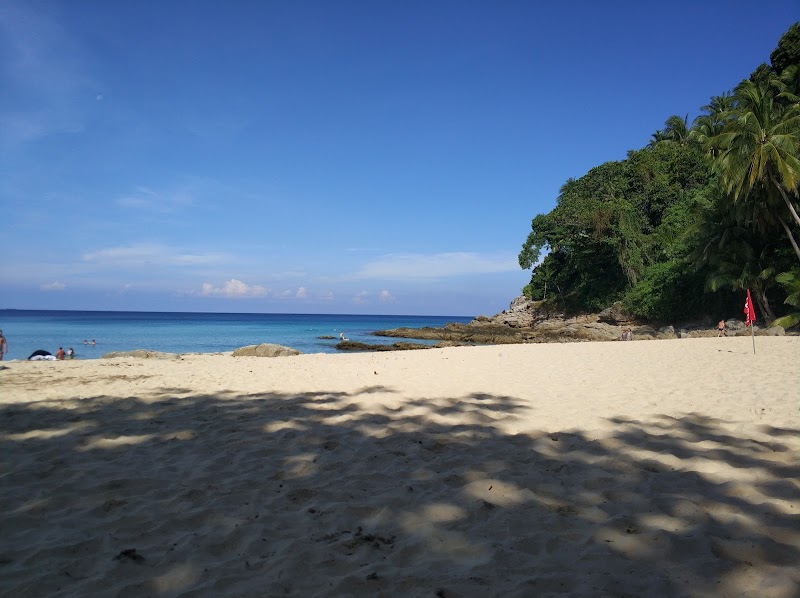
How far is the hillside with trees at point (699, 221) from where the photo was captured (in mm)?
19188

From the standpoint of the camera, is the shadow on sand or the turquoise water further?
the turquoise water

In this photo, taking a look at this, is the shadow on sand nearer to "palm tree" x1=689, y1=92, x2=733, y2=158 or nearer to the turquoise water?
the turquoise water

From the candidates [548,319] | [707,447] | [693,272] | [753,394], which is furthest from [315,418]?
[548,319]

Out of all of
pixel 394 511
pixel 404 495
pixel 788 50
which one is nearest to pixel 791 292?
pixel 788 50

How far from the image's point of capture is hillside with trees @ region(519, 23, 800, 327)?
1919 centimetres

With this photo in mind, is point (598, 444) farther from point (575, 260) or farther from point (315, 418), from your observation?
point (575, 260)

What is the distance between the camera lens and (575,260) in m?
42.9

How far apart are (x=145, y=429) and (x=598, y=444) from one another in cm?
462

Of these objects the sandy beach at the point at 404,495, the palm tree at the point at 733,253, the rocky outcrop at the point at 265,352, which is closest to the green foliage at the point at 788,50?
the palm tree at the point at 733,253

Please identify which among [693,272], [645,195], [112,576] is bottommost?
[112,576]

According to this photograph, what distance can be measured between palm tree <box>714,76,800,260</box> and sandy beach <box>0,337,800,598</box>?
1536 centimetres

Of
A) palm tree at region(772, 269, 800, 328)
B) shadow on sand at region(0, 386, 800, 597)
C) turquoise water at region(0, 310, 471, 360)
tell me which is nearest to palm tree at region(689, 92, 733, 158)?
palm tree at region(772, 269, 800, 328)

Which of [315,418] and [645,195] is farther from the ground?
[645,195]

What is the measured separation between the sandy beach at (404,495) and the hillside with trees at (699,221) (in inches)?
680
